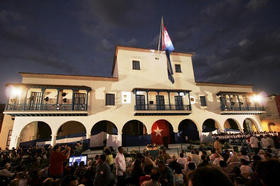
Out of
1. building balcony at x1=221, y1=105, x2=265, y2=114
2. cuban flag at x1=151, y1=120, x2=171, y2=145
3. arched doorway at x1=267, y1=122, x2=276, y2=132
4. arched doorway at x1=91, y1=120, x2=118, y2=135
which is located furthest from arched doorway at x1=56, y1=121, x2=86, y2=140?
arched doorway at x1=267, y1=122, x2=276, y2=132

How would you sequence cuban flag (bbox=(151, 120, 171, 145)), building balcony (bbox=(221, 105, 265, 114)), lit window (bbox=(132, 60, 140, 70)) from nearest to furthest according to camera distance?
1. cuban flag (bbox=(151, 120, 171, 145))
2. lit window (bbox=(132, 60, 140, 70))
3. building balcony (bbox=(221, 105, 265, 114))

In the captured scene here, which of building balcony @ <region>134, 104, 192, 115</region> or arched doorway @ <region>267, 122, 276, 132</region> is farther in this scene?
arched doorway @ <region>267, 122, 276, 132</region>

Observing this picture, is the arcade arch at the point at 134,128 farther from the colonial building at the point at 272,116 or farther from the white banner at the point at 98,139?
the colonial building at the point at 272,116

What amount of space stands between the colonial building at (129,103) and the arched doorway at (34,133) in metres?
0.11

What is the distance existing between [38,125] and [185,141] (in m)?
21.1

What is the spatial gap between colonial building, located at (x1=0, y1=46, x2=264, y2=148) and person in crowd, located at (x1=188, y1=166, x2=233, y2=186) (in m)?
16.8

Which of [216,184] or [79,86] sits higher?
[79,86]

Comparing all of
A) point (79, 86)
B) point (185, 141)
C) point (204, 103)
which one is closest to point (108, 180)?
point (79, 86)

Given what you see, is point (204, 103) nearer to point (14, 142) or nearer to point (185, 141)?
point (185, 141)

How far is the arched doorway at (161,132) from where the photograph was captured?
829 inches

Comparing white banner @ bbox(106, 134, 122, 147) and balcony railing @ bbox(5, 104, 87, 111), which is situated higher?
balcony railing @ bbox(5, 104, 87, 111)

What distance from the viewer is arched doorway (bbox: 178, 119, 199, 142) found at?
21925mm

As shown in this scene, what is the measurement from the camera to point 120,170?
6328 mm

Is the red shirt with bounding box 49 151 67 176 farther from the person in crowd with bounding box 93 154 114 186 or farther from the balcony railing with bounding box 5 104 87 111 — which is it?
the balcony railing with bounding box 5 104 87 111
